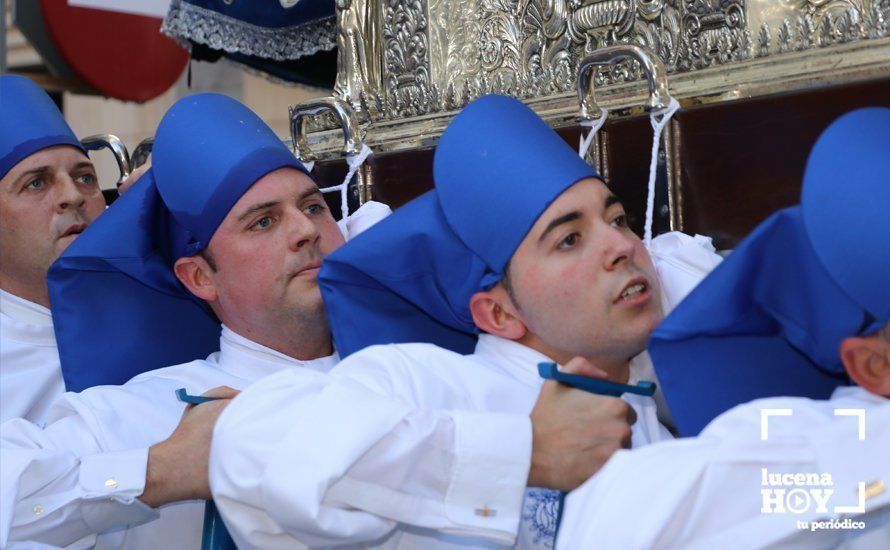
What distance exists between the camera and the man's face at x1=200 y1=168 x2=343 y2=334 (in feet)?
7.71

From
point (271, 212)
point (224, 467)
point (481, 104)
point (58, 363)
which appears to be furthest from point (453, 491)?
point (58, 363)

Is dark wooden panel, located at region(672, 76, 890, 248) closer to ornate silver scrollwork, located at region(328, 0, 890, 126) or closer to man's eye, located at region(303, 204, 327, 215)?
ornate silver scrollwork, located at region(328, 0, 890, 126)

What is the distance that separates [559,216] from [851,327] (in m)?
0.50

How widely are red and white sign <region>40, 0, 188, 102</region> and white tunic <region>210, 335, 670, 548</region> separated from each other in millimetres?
2613

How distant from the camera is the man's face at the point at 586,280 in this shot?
1.91 meters

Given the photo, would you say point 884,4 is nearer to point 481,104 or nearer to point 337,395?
point 481,104

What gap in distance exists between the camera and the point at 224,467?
1740mm

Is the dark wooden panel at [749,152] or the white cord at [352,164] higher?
the dark wooden panel at [749,152]

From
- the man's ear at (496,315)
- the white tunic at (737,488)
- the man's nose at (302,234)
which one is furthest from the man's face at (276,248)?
the white tunic at (737,488)

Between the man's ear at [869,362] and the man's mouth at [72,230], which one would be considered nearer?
the man's ear at [869,362]

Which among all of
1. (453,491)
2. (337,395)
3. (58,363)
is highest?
(337,395)

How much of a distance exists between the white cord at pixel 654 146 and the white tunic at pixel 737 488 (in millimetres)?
665

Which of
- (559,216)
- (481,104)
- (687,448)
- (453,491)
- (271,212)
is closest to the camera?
(687,448)

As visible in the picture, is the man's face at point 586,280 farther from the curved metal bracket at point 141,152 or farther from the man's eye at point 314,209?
the curved metal bracket at point 141,152
